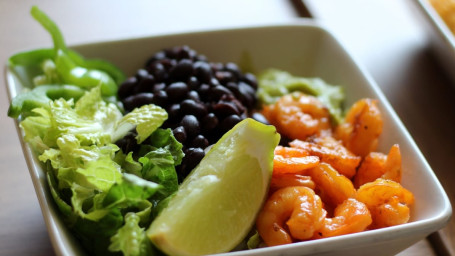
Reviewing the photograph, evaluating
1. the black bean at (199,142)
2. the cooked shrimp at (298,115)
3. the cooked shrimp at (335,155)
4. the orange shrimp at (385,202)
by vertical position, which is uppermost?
the black bean at (199,142)

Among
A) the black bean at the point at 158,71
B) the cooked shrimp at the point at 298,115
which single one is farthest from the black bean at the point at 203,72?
the cooked shrimp at the point at 298,115

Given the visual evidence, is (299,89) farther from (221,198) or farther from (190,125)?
(221,198)

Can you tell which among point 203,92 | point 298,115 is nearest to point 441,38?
point 298,115

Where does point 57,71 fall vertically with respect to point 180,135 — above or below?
above

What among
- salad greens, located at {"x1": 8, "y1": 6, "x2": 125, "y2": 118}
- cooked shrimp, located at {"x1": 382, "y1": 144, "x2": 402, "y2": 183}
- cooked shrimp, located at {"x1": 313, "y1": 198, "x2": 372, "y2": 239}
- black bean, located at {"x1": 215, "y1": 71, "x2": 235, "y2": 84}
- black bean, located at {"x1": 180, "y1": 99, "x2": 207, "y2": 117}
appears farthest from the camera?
black bean, located at {"x1": 215, "y1": 71, "x2": 235, "y2": 84}

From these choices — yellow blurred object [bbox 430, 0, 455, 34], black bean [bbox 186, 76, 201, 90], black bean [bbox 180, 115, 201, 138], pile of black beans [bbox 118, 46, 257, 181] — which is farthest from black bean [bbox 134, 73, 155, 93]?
yellow blurred object [bbox 430, 0, 455, 34]

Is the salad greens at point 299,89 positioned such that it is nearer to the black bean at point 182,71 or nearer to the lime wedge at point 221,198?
the black bean at point 182,71

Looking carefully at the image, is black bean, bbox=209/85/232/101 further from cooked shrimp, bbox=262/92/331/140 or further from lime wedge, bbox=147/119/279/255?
lime wedge, bbox=147/119/279/255
